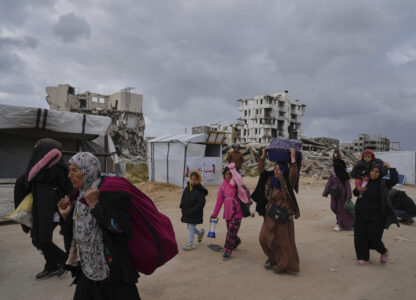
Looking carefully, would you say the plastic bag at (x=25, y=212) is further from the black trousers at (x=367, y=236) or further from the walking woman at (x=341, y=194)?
the walking woman at (x=341, y=194)

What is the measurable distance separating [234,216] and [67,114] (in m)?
4.82

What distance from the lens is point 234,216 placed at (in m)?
4.61

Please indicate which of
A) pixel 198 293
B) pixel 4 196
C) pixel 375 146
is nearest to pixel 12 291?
pixel 198 293

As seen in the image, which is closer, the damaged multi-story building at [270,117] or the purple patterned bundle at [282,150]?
the purple patterned bundle at [282,150]

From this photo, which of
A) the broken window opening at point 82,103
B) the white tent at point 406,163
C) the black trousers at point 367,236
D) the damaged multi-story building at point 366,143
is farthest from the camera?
the damaged multi-story building at point 366,143

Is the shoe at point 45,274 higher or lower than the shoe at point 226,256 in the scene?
lower

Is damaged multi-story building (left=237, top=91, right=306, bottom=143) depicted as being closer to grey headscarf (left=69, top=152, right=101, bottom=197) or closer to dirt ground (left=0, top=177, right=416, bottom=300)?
dirt ground (left=0, top=177, right=416, bottom=300)

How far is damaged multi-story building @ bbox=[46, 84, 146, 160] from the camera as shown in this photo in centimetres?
3450

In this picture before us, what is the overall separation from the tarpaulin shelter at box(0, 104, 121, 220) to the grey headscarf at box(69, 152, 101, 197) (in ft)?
16.5

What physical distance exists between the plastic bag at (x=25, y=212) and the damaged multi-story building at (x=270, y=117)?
53494 mm

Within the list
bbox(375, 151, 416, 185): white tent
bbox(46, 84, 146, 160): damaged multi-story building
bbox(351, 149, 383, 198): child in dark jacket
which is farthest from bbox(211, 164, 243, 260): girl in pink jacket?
bbox(46, 84, 146, 160): damaged multi-story building

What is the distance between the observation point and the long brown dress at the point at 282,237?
3.94 meters

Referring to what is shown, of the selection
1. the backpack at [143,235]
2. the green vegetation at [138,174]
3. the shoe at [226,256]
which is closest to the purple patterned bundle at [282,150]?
the shoe at [226,256]

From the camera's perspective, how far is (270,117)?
57.3 meters
